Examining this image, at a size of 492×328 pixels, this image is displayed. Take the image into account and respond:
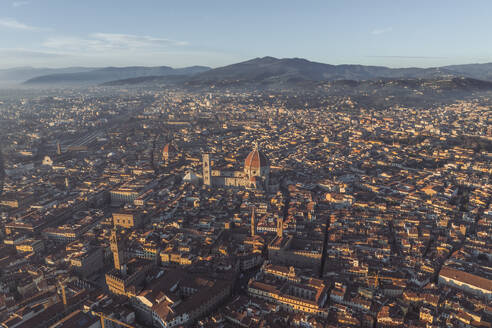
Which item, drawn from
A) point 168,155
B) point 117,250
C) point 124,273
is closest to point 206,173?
point 168,155

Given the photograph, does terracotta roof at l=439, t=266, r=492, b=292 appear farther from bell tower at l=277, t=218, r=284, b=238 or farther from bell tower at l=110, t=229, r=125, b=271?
bell tower at l=110, t=229, r=125, b=271

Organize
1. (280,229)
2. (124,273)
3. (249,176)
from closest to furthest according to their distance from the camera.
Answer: (124,273) → (280,229) → (249,176)

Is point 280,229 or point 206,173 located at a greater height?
point 206,173

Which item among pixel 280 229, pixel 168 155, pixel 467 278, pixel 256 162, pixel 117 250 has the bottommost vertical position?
pixel 467 278

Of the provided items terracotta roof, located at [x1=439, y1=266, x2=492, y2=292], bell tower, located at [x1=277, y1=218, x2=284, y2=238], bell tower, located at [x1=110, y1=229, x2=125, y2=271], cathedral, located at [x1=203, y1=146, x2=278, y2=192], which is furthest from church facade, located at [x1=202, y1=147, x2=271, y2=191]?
terracotta roof, located at [x1=439, y1=266, x2=492, y2=292]

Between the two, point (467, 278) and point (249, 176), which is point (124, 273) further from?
point (249, 176)
